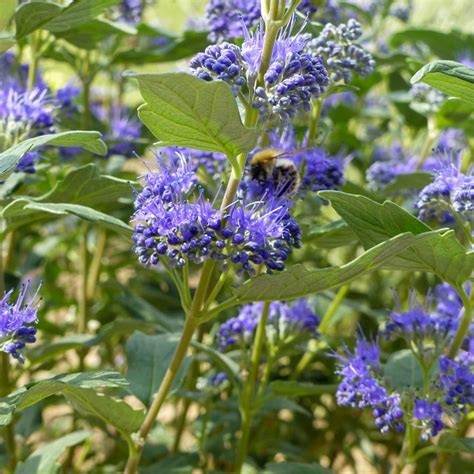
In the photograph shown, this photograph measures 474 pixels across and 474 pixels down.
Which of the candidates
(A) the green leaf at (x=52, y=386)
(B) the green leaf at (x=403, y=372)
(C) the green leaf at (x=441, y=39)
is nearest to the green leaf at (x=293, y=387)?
(B) the green leaf at (x=403, y=372)

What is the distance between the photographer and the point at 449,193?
1.76 meters

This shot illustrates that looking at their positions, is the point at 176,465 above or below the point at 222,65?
below

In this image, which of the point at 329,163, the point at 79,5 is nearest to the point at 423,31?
the point at 329,163

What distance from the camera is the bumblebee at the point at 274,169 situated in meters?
1.86

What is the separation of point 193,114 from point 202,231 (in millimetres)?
225

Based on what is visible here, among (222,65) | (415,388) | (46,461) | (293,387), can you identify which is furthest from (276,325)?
(222,65)

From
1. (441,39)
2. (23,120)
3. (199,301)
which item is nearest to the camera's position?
(199,301)

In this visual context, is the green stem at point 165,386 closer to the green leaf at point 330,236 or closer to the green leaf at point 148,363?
the green leaf at point 148,363

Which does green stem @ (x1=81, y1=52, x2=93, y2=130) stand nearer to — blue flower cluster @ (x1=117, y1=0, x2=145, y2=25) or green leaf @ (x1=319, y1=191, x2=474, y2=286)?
blue flower cluster @ (x1=117, y1=0, x2=145, y2=25)

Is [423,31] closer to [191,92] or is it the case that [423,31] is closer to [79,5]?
[79,5]

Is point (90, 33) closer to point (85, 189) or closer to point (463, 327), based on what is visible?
point (85, 189)

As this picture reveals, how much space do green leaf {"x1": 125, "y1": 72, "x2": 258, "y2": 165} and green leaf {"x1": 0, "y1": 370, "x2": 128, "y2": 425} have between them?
460 millimetres

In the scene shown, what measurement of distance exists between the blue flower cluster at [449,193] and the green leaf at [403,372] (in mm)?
407

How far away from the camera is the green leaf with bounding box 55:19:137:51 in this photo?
7.68ft
